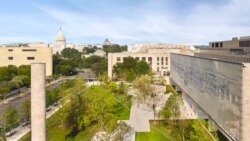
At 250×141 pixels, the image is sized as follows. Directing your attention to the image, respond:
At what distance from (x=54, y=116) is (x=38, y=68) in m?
21.9

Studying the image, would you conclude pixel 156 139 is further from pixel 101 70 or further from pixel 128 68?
pixel 101 70

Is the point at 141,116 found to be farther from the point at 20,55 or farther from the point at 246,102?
the point at 20,55

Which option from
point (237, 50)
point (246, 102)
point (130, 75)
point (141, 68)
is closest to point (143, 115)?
point (237, 50)

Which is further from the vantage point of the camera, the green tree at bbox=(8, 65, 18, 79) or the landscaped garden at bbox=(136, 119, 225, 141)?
the green tree at bbox=(8, 65, 18, 79)

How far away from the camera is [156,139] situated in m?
34.3

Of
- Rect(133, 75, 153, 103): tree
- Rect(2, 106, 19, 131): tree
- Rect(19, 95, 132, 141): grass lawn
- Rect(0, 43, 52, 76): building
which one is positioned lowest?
Rect(19, 95, 132, 141): grass lawn

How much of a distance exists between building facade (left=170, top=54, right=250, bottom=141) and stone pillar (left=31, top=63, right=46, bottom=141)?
15.3 metres

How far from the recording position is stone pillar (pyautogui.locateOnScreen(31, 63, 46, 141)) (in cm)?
2375

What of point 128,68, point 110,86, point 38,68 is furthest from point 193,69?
point 128,68

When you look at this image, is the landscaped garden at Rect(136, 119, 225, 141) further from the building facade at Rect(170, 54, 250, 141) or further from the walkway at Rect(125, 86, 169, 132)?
the building facade at Rect(170, 54, 250, 141)

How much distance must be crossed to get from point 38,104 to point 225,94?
17.0 m

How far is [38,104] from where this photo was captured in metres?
23.9

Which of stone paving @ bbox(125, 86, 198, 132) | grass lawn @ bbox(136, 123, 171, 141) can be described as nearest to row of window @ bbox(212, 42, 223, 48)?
stone paving @ bbox(125, 86, 198, 132)

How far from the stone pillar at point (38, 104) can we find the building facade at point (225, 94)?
601 inches
